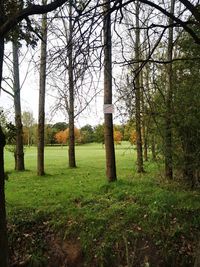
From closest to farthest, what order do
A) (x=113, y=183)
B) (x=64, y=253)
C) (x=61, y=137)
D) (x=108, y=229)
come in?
(x=64, y=253) → (x=108, y=229) → (x=113, y=183) → (x=61, y=137)

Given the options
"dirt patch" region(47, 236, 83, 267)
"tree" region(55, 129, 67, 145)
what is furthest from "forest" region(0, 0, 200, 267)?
"tree" region(55, 129, 67, 145)

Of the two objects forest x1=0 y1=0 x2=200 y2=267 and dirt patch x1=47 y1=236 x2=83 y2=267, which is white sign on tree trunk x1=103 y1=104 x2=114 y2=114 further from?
dirt patch x1=47 y1=236 x2=83 y2=267

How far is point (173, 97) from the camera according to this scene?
10398 mm

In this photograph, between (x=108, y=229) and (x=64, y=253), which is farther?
(x=108, y=229)

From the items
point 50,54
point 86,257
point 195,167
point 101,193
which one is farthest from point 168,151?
point 50,54

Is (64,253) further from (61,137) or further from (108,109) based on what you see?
(61,137)

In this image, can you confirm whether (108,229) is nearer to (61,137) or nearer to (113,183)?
(113,183)

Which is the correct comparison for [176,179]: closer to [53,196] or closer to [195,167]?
[195,167]

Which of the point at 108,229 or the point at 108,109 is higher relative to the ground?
the point at 108,109

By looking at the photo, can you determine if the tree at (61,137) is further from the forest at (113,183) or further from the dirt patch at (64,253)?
the dirt patch at (64,253)

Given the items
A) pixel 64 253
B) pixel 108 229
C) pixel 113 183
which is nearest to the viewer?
pixel 64 253

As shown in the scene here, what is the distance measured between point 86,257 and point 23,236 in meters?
1.49

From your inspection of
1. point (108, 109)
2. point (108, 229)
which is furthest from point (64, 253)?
point (108, 109)

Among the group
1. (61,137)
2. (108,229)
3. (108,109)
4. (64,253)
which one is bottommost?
(64,253)
